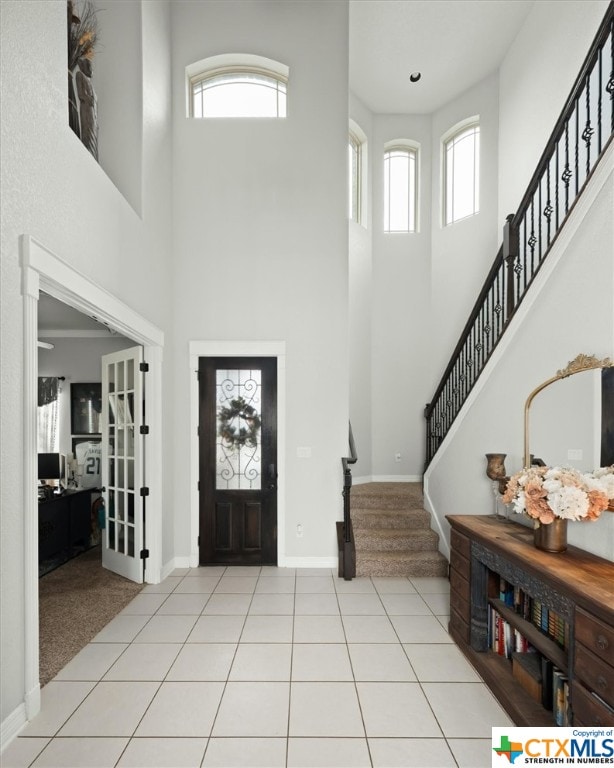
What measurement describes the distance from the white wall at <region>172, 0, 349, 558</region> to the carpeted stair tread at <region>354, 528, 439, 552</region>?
531 mm

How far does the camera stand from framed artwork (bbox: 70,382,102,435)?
6.25m

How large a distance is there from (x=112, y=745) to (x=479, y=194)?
7253 millimetres

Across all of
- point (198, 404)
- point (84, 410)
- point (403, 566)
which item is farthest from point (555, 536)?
point (84, 410)

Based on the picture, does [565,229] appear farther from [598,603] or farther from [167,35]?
[167,35]

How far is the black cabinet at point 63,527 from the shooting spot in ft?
16.6

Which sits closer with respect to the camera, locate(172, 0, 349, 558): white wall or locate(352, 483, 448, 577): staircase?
locate(352, 483, 448, 577): staircase

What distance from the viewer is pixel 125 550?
4.69m

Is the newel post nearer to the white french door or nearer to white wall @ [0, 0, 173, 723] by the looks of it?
white wall @ [0, 0, 173, 723]

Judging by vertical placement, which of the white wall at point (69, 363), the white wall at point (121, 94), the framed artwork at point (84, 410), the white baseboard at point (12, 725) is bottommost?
the white baseboard at point (12, 725)

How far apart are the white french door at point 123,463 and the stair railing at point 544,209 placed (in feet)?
11.1

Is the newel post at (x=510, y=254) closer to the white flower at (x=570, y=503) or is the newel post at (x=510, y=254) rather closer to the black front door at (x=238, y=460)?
the white flower at (x=570, y=503)

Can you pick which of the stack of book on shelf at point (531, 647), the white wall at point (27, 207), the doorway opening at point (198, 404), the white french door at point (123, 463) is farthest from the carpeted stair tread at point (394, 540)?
the white wall at point (27, 207)

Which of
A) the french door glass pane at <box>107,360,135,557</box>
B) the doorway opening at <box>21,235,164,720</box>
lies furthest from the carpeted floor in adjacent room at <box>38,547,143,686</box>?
the doorway opening at <box>21,235,164,720</box>

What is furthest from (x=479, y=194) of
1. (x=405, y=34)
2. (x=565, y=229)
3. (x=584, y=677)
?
(x=584, y=677)
